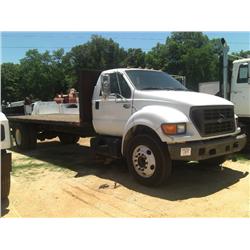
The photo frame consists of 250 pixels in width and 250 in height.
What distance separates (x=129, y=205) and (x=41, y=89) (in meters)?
45.7

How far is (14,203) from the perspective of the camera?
5441 mm

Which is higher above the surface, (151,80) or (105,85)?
(151,80)

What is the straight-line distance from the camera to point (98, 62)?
2034 inches

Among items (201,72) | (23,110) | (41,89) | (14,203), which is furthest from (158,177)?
(41,89)

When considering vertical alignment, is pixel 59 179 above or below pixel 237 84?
below

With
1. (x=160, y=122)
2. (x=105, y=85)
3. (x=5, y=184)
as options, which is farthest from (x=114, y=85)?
(x=5, y=184)

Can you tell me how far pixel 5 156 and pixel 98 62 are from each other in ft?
157

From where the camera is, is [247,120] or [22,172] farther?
[247,120]

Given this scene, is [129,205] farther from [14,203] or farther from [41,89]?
[41,89]

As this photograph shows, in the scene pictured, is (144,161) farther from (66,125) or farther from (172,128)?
(66,125)

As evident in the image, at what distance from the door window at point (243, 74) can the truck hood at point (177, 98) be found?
8.66 ft

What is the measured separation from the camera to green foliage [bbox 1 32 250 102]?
1634 inches

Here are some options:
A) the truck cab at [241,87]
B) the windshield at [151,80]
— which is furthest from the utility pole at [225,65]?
the windshield at [151,80]

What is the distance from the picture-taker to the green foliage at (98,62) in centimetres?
4150
